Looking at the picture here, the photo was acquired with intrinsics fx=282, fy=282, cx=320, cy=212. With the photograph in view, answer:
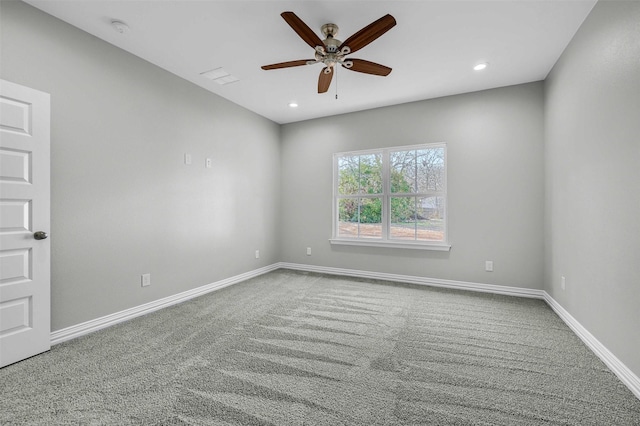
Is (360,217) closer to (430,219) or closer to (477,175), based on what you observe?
(430,219)

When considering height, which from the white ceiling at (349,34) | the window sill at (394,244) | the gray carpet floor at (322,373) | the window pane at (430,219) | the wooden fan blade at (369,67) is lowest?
the gray carpet floor at (322,373)

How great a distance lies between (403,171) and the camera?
4.31 metres

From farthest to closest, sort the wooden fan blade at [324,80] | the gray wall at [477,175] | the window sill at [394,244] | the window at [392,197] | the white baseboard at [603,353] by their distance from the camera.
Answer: the window at [392,197] < the window sill at [394,244] < the gray wall at [477,175] < the wooden fan blade at [324,80] < the white baseboard at [603,353]

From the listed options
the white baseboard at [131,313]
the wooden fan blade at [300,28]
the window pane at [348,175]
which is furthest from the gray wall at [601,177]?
the white baseboard at [131,313]

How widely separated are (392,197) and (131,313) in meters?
3.61

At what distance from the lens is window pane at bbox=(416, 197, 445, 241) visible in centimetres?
406

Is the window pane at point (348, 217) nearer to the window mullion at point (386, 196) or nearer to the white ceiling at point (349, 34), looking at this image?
the window mullion at point (386, 196)

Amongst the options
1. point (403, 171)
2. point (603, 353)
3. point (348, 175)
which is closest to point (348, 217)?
point (348, 175)

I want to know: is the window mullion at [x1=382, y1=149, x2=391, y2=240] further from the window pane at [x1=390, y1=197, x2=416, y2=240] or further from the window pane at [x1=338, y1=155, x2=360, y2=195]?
the window pane at [x1=338, y1=155, x2=360, y2=195]

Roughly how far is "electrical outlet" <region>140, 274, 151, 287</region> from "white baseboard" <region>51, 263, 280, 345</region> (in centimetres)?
21

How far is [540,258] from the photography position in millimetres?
3486

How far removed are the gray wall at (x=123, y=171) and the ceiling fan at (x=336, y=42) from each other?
1.54 meters

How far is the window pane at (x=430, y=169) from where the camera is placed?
13.3ft

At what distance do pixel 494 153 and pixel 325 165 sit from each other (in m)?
2.47
